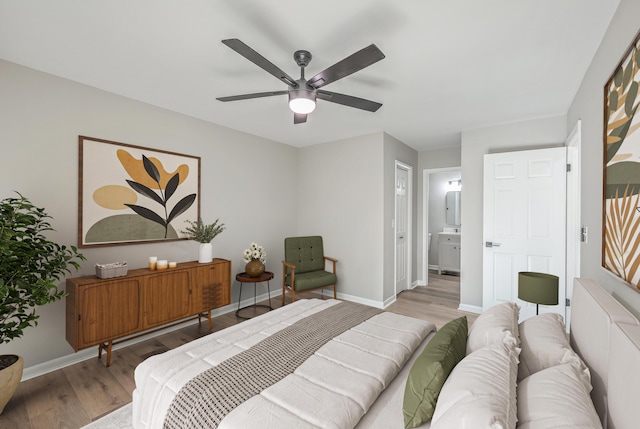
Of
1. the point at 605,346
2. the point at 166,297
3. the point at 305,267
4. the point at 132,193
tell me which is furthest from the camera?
the point at 305,267

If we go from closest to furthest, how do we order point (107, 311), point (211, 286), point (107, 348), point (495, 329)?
point (495, 329) < point (107, 311) < point (107, 348) < point (211, 286)

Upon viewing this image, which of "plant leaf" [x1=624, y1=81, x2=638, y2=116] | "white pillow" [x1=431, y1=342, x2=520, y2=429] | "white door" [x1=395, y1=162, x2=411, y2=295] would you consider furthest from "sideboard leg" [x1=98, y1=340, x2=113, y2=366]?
"plant leaf" [x1=624, y1=81, x2=638, y2=116]

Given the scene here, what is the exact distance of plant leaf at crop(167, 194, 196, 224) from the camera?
10.8ft

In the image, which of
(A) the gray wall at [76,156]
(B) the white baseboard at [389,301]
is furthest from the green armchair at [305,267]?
(B) the white baseboard at [389,301]

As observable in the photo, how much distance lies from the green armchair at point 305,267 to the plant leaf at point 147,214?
1674 millimetres

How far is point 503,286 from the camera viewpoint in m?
A: 3.54

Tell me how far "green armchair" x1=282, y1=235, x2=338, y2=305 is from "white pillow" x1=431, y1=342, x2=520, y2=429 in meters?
2.87

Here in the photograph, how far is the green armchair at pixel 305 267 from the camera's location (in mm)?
3904

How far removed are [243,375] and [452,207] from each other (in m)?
6.51

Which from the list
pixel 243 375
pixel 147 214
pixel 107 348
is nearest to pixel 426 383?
pixel 243 375

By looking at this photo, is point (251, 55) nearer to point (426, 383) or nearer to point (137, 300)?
point (426, 383)

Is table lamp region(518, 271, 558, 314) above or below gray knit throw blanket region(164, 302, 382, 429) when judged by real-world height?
above

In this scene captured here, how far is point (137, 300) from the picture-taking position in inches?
104

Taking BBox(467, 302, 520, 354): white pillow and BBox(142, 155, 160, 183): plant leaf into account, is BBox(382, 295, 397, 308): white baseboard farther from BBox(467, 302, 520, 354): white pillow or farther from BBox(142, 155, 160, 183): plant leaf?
BBox(142, 155, 160, 183): plant leaf
